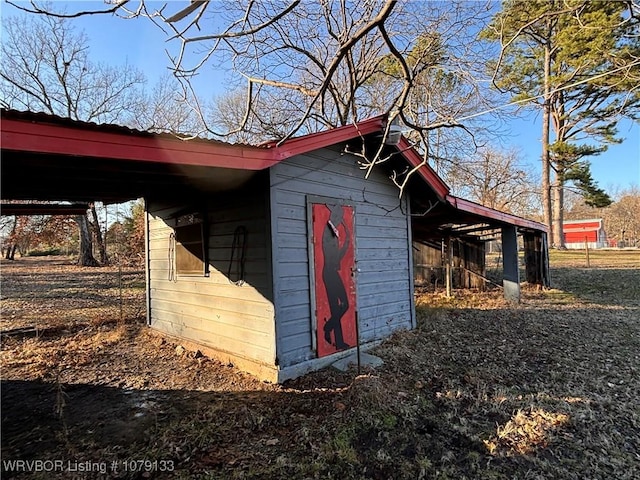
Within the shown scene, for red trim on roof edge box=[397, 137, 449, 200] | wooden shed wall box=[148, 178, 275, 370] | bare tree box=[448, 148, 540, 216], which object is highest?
bare tree box=[448, 148, 540, 216]

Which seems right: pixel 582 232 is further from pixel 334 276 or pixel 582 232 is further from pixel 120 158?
pixel 120 158

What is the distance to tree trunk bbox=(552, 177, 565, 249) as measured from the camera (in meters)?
20.9

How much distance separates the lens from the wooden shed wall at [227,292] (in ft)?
13.4

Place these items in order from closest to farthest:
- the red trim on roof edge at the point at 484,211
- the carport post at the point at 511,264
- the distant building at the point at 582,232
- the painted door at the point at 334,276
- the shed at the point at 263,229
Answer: the shed at the point at 263,229, the painted door at the point at 334,276, the red trim on roof edge at the point at 484,211, the carport post at the point at 511,264, the distant building at the point at 582,232

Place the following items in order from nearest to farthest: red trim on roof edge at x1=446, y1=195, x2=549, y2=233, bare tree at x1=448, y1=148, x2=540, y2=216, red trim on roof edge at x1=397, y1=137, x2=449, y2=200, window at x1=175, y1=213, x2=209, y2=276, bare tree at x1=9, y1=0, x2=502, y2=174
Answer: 1. bare tree at x1=9, y1=0, x2=502, y2=174
2. window at x1=175, y1=213, x2=209, y2=276
3. red trim on roof edge at x1=397, y1=137, x2=449, y2=200
4. red trim on roof edge at x1=446, y1=195, x2=549, y2=233
5. bare tree at x1=448, y1=148, x2=540, y2=216

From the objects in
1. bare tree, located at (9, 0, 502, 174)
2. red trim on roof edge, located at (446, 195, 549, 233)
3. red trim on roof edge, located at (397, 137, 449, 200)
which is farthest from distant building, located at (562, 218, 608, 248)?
red trim on roof edge, located at (397, 137, 449, 200)

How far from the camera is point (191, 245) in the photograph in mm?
5293

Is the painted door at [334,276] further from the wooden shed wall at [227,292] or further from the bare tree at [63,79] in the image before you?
the bare tree at [63,79]

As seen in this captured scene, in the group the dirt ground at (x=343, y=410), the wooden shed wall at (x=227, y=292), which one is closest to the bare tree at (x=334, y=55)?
the wooden shed wall at (x=227, y=292)

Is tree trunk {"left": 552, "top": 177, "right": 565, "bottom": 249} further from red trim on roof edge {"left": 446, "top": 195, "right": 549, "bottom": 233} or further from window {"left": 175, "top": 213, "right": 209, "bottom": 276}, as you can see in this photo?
window {"left": 175, "top": 213, "right": 209, "bottom": 276}

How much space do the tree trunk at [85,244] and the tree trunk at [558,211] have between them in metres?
25.0

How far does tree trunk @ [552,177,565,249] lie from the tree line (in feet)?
0.28

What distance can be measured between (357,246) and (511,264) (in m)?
5.48

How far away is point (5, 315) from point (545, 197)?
2425 cm
